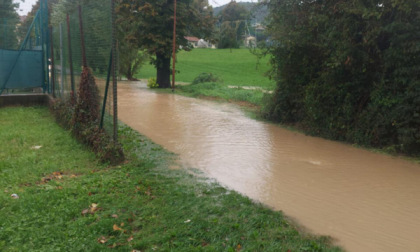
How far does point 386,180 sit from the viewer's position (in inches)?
256

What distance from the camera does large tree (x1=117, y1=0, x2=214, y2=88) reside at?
21344 millimetres

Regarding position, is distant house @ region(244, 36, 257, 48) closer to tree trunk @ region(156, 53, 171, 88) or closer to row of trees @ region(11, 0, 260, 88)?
row of trees @ region(11, 0, 260, 88)

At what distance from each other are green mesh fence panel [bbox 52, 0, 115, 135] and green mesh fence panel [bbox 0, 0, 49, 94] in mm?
3194

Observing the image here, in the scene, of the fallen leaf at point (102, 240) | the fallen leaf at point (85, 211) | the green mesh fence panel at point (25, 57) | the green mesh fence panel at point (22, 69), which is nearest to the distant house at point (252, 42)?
the green mesh fence panel at point (25, 57)

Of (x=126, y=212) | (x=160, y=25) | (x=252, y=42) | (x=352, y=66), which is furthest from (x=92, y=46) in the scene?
(x=252, y=42)

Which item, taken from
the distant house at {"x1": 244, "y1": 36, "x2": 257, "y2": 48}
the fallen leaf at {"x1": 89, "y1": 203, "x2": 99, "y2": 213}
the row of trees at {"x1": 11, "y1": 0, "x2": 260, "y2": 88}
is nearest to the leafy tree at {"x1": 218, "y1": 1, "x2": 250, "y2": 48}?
the distant house at {"x1": 244, "y1": 36, "x2": 257, "y2": 48}

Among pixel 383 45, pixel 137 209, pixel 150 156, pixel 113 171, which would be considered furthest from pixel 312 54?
pixel 137 209

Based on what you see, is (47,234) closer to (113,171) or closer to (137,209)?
(137,209)

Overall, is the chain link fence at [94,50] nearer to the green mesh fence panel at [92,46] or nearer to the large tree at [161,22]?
the green mesh fence panel at [92,46]

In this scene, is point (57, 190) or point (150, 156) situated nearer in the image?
point (57, 190)

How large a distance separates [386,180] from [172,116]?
288 inches

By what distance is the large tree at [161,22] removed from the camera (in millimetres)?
21344

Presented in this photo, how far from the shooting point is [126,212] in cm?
476

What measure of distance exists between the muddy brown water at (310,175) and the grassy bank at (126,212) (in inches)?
20.8
